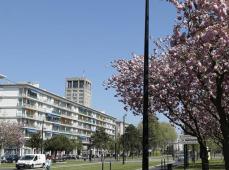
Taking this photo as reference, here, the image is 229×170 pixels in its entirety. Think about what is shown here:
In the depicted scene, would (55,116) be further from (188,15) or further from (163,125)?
(188,15)

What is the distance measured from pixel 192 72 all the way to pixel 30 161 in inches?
1926

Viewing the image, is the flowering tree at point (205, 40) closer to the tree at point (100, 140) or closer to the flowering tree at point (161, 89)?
the flowering tree at point (161, 89)

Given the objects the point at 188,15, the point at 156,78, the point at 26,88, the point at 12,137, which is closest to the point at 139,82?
the point at 156,78

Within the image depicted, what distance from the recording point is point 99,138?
156m

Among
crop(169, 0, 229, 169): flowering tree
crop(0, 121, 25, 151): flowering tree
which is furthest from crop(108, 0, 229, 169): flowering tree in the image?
crop(0, 121, 25, 151): flowering tree

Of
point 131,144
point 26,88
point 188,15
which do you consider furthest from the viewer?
point 131,144

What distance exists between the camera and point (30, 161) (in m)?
62.3

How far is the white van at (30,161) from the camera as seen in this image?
60656 millimetres

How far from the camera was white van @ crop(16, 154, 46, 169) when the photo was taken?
6066 centimetres

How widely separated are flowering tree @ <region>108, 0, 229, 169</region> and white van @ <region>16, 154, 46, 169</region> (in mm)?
36168

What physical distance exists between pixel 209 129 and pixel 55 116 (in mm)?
135079

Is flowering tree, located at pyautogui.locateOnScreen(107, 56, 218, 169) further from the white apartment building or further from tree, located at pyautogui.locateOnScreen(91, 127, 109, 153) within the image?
tree, located at pyautogui.locateOnScreen(91, 127, 109, 153)

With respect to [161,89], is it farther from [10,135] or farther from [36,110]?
[36,110]

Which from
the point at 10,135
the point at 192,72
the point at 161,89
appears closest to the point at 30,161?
the point at 161,89
